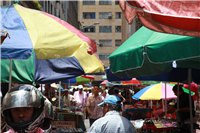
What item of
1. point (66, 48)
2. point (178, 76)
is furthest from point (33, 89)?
point (178, 76)

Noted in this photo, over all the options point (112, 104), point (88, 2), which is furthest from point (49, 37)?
point (88, 2)

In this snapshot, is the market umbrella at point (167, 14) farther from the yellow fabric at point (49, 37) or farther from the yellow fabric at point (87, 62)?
the yellow fabric at point (87, 62)

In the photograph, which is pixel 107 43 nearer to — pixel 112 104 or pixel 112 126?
pixel 112 104

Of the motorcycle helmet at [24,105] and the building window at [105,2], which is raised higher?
the building window at [105,2]

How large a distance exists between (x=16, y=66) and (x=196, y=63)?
345cm

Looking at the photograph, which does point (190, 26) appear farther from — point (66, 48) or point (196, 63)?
point (196, 63)

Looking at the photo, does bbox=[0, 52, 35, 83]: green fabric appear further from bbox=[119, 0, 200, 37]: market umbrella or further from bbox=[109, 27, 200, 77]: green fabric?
bbox=[119, 0, 200, 37]: market umbrella

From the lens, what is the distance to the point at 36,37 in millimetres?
5059

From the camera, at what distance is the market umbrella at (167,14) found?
2.87 m

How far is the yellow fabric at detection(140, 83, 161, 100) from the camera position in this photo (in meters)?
10.1

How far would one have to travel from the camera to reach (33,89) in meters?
3.02

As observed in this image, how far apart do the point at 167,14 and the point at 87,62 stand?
3.39m

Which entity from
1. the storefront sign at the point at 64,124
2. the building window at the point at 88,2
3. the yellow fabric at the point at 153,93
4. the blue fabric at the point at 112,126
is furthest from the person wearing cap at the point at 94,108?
the building window at the point at 88,2

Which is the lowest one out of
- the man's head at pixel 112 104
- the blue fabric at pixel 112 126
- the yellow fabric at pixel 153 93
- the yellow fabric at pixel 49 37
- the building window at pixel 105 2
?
the yellow fabric at pixel 153 93
